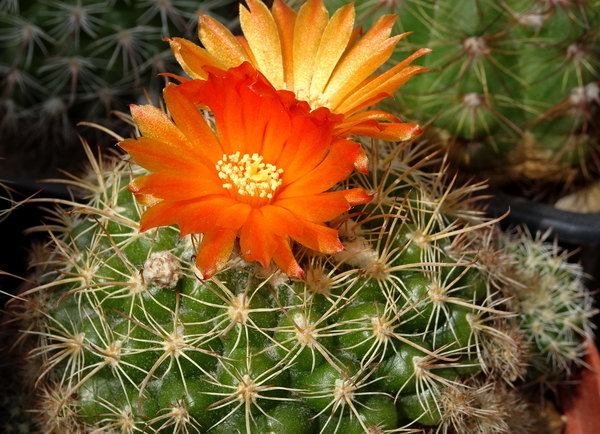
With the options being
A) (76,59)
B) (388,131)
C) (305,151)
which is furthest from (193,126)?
(76,59)

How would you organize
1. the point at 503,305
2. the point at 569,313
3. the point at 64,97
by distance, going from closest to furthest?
1. the point at 503,305
2. the point at 569,313
3. the point at 64,97

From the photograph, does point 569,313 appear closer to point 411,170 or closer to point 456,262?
point 456,262

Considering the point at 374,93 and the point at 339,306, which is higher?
the point at 374,93

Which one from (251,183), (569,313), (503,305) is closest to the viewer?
(251,183)

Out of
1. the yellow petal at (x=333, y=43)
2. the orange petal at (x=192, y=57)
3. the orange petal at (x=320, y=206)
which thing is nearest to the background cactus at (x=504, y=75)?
the yellow petal at (x=333, y=43)

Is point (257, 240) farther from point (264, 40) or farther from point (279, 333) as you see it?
point (264, 40)

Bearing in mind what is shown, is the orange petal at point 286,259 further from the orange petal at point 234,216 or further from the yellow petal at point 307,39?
the yellow petal at point 307,39

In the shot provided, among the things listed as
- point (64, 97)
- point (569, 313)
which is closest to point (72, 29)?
point (64, 97)

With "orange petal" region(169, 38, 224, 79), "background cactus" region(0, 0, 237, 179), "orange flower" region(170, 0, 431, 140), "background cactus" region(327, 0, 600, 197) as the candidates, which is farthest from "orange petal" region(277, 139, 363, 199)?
"background cactus" region(0, 0, 237, 179)
